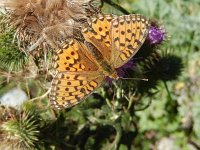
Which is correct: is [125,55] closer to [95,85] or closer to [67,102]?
[95,85]

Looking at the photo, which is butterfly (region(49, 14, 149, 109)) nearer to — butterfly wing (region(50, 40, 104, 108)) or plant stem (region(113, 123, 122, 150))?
butterfly wing (region(50, 40, 104, 108))

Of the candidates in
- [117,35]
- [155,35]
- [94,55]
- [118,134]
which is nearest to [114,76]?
[94,55]

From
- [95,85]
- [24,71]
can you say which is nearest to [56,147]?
[24,71]

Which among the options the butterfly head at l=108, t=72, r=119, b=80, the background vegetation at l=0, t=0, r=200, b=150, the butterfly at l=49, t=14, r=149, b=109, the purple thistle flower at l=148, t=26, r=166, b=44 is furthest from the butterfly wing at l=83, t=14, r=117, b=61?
the purple thistle flower at l=148, t=26, r=166, b=44

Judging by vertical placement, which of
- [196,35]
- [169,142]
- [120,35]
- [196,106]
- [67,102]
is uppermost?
[120,35]

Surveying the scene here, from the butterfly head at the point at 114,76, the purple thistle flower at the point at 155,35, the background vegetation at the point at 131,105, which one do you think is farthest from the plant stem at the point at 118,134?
the purple thistle flower at the point at 155,35

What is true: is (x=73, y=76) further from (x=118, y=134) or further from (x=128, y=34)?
(x=118, y=134)

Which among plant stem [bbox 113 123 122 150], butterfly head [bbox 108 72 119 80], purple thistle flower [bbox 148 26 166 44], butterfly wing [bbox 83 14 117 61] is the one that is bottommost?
plant stem [bbox 113 123 122 150]
